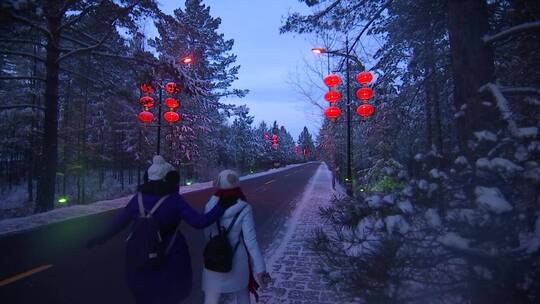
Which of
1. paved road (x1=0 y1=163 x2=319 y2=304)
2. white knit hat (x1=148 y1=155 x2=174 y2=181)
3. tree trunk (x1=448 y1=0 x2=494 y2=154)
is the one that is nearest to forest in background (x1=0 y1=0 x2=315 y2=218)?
paved road (x1=0 y1=163 x2=319 y2=304)

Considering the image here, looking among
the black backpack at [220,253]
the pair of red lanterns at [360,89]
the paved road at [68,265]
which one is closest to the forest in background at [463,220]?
the black backpack at [220,253]

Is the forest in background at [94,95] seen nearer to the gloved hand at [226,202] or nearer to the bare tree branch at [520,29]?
the gloved hand at [226,202]

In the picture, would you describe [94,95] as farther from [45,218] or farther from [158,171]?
[158,171]

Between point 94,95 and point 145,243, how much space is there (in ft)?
76.4

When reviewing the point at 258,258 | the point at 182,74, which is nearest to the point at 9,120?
the point at 182,74

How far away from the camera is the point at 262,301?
4.93 meters

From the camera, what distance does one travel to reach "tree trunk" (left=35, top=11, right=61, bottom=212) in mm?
12781

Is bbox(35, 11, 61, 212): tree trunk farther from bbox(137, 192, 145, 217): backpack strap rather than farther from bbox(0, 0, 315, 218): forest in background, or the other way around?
bbox(137, 192, 145, 217): backpack strap

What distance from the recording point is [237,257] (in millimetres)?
3395

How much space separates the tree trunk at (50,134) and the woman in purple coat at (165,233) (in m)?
11.7

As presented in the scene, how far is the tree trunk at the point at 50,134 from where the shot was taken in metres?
12.8

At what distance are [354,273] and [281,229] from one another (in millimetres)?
7555

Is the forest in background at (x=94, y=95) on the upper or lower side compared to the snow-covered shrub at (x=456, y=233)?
upper

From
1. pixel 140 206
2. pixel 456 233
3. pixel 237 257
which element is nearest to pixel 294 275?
pixel 237 257
